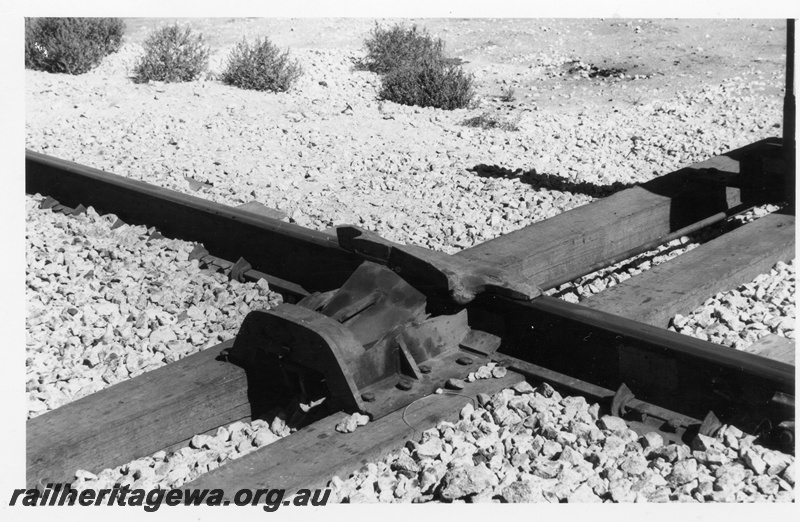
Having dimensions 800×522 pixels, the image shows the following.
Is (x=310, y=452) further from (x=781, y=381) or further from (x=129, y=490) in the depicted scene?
(x=781, y=381)

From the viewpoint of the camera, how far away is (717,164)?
5.12 m

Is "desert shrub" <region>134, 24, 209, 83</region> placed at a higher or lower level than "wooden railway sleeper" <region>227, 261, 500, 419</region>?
higher

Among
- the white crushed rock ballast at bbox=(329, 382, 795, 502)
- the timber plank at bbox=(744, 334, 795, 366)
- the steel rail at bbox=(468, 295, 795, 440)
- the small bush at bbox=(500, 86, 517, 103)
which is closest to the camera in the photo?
the white crushed rock ballast at bbox=(329, 382, 795, 502)

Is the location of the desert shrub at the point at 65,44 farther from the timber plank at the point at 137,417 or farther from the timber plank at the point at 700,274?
the timber plank at the point at 137,417

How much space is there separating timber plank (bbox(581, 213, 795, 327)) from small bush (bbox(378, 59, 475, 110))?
4.71m

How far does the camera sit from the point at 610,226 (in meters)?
4.33

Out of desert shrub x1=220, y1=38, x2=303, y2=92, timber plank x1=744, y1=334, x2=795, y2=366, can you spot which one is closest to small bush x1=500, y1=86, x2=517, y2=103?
desert shrub x1=220, y1=38, x2=303, y2=92

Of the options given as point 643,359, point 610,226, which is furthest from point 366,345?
point 610,226

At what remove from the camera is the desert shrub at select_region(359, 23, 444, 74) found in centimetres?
1115

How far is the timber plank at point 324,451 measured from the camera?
8.23 feet

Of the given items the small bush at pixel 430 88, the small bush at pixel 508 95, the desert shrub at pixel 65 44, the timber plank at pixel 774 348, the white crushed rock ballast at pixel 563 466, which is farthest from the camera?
the desert shrub at pixel 65 44

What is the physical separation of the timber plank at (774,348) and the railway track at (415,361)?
29 cm

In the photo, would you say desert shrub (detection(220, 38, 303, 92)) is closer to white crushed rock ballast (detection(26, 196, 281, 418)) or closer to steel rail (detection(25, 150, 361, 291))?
steel rail (detection(25, 150, 361, 291))

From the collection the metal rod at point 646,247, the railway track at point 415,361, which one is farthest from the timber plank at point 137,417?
the metal rod at point 646,247
